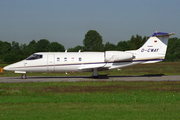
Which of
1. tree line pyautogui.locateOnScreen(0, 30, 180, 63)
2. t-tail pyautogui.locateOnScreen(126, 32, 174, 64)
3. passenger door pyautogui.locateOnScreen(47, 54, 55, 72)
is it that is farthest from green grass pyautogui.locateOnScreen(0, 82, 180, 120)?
tree line pyautogui.locateOnScreen(0, 30, 180, 63)

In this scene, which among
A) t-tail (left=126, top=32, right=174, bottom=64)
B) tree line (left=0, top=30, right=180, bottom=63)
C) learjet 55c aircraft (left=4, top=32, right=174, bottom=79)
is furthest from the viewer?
tree line (left=0, top=30, right=180, bottom=63)

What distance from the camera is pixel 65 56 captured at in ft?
91.7

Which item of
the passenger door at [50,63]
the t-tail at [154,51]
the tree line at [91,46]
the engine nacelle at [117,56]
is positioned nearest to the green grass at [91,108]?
the engine nacelle at [117,56]

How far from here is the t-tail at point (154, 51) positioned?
28.4 meters

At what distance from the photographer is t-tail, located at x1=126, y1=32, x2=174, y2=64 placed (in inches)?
1118

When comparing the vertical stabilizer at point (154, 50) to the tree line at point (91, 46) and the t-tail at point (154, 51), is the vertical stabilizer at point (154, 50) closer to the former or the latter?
the t-tail at point (154, 51)

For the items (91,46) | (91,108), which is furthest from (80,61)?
(91,46)

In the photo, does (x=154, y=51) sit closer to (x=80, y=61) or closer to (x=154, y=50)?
(x=154, y=50)

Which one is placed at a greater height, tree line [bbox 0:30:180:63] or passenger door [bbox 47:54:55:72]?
tree line [bbox 0:30:180:63]

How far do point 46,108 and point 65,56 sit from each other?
16767 mm

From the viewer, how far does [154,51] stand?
28594 mm

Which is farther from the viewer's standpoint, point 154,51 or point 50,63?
point 154,51

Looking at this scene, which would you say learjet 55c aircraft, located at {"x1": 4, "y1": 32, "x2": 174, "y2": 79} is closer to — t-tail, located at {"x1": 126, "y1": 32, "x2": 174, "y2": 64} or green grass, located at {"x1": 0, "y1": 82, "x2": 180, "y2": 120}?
t-tail, located at {"x1": 126, "y1": 32, "x2": 174, "y2": 64}

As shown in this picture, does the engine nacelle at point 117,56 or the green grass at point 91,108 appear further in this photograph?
the engine nacelle at point 117,56
